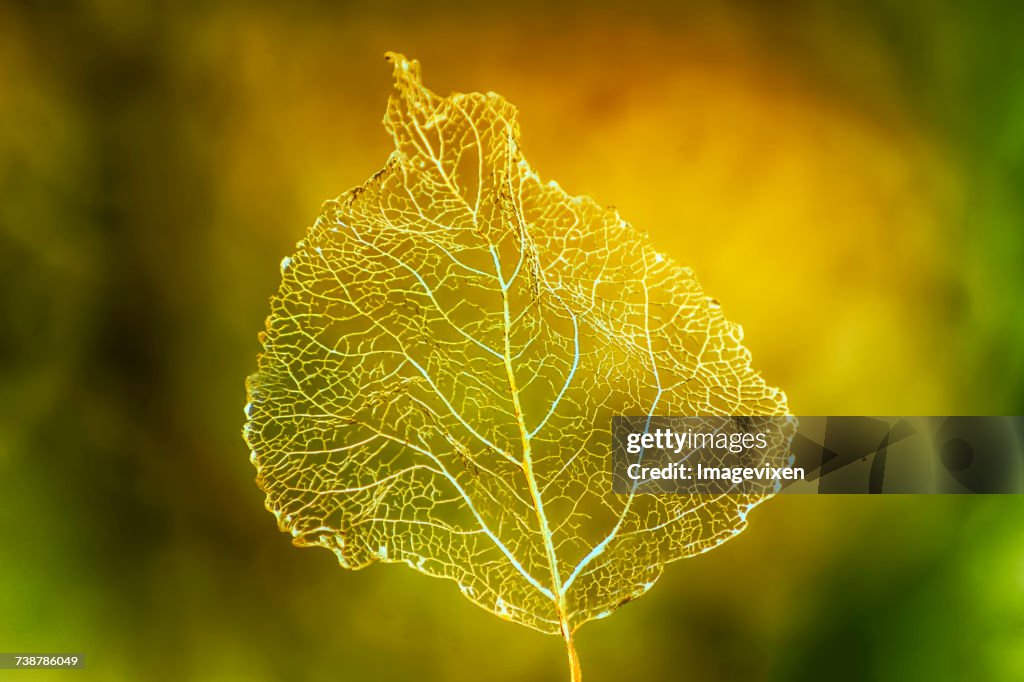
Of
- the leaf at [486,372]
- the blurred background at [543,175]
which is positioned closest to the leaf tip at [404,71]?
the leaf at [486,372]

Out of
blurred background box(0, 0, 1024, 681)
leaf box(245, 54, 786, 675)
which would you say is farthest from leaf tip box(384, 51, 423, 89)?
blurred background box(0, 0, 1024, 681)

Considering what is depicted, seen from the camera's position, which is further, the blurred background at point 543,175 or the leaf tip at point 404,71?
the blurred background at point 543,175

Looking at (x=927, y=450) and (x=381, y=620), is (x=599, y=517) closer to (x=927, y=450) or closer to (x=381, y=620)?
(x=381, y=620)

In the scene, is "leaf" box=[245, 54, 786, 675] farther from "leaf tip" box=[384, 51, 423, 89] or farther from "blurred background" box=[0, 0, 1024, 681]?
"blurred background" box=[0, 0, 1024, 681]

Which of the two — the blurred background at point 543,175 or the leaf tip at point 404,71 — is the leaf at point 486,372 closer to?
the leaf tip at point 404,71

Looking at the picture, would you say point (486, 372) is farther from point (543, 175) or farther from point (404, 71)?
point (543, 175)

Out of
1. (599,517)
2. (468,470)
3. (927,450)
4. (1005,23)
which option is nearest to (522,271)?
(468,470)

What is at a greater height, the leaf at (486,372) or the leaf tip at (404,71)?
the leaf tip at (404,71)
